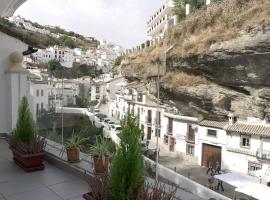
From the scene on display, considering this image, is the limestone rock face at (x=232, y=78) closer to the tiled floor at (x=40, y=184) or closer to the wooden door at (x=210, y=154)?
the wooden door at (x=210, y=154)

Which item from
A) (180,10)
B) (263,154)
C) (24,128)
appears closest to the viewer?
(24,128)

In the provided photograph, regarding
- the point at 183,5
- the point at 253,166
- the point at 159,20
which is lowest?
the point at 253,166

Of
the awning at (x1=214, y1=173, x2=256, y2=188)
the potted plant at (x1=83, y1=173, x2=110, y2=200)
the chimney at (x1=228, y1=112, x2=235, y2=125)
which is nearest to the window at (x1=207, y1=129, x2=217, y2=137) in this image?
the chimney at (x1=228, y1=112, x2=235, y2=125)

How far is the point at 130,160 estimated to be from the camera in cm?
180

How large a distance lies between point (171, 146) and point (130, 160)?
2116 cm

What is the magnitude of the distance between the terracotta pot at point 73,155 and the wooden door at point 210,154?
18.0 meters

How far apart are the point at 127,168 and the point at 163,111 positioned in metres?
16.8

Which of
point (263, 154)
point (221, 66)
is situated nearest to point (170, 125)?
point (221, 66)

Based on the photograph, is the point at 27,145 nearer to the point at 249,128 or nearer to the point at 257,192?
the point at 257,192

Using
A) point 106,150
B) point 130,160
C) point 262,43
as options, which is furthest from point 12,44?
point 262,43

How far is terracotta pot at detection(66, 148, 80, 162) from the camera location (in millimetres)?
3311

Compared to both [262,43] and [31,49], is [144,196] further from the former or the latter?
[262,43]

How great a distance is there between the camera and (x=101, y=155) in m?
2.83

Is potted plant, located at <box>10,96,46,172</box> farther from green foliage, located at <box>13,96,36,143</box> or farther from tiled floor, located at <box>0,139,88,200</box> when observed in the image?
tiled floor, located at <box>0,139,88,200</box>
